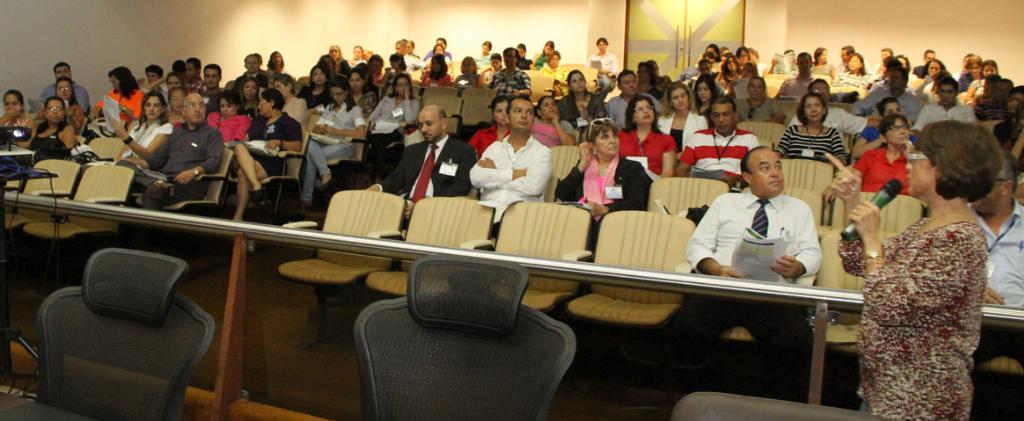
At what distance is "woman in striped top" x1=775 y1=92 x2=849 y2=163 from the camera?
5.88 meters

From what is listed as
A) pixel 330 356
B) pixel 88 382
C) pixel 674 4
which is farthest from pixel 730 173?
pixel 674 4

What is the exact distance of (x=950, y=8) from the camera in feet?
44.2

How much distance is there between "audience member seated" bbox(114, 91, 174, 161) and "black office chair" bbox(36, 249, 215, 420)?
4.54 meters

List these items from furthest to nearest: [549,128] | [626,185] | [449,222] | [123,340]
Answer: [549,128], [626,185], [449,222], [123,340]

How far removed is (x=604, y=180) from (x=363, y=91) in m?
4.92

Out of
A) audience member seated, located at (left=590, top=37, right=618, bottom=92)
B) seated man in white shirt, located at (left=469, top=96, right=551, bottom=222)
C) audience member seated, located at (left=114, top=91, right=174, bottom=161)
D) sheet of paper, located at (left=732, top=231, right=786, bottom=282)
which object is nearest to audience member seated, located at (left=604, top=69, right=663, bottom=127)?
seated man in white shirt, located at (left=469, top=96, right=551, bottom=222)

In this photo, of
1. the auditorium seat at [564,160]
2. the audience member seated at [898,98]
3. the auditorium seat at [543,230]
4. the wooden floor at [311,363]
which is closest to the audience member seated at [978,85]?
the audience member seated at [898,98]

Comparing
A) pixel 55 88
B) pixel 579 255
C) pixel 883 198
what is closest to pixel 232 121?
pixel 55 88

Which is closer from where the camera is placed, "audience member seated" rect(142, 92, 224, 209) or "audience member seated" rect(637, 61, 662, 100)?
"audience member seated" rect(142, 92, 224, 209)

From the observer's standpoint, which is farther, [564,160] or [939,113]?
[939,113]

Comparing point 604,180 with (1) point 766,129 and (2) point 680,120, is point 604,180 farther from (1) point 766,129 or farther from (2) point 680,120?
(1) point 766,129

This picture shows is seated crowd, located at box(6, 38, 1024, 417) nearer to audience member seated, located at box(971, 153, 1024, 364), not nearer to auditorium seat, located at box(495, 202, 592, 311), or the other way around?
audience member seated, located at box(971, 153, 1024, 364)

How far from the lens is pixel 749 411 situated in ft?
A: 4.35

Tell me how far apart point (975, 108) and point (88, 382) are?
8076 millimetres
